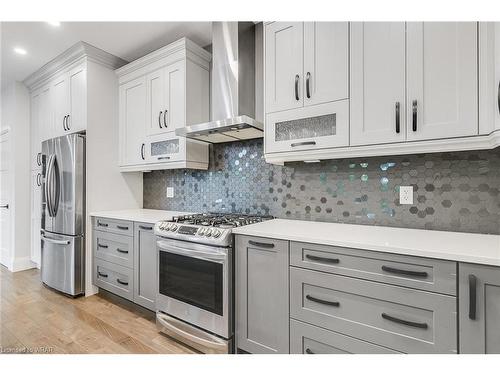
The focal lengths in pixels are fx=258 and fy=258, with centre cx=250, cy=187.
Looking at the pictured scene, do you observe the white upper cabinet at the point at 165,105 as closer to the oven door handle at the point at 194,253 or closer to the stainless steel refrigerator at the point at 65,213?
the stainless steel refrigerator at the point at 65,213

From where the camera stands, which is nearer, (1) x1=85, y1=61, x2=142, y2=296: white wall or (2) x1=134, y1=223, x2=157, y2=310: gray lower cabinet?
(2) x1=134, y1=223, x2=157, y2=310: gray lower cabinet

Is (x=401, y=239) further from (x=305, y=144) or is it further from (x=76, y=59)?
(x=76, y=59)

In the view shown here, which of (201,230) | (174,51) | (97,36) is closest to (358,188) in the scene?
(201,230)

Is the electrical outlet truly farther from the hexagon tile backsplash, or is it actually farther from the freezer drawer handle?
the freezer drawer handle

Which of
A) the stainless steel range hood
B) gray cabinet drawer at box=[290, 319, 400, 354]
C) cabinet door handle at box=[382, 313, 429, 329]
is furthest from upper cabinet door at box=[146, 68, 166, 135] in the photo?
Result: cabinet door handle at box=[382, 313, 429, 329]

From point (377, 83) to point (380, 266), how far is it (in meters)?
1.10

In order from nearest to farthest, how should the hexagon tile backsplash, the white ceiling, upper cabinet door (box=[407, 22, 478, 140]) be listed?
upper cabinet door (box=[407, 22, 478, 140]) → the hexagon tile backsplash → the white ceiling

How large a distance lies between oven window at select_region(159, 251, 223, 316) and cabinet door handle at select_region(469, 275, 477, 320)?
4.43ft

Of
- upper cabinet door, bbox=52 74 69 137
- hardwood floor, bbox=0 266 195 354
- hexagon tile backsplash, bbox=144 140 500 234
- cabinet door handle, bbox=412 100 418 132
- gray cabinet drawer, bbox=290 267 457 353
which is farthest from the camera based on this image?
upper cabinet door, bbox=52 74 69 137

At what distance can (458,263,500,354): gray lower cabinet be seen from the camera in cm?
110

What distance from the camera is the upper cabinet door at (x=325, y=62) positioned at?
1.72 m

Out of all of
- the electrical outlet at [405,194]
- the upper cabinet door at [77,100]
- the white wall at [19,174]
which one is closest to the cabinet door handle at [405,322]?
the electrical outlet at [405,194]

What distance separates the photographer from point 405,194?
1.81 m
